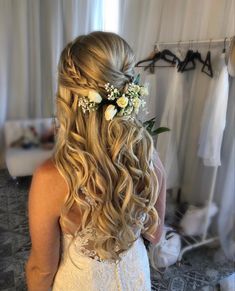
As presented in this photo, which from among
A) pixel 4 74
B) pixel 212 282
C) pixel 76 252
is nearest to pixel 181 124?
pixel 212 282

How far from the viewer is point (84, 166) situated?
2.05 feet

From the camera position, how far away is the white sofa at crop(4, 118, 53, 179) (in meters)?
1.67

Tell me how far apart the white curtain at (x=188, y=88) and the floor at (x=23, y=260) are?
0.53 feet

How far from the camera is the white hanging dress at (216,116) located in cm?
148

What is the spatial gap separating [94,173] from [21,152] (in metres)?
1.25

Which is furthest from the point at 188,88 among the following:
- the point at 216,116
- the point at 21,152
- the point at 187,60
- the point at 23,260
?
the point at 23,260

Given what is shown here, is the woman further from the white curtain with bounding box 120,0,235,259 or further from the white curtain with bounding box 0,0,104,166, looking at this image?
the white curtain with bounding box 0,0,104,166

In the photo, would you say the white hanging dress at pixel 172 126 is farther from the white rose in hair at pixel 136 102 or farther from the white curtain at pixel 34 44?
the white rose in hair at pixel 136 102

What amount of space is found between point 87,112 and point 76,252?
41 cm

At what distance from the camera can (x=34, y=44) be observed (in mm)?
2057

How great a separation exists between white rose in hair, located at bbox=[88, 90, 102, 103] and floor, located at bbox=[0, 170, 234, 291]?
1.34m

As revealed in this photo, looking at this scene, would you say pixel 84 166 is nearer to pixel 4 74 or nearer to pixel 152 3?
pixel 152 3

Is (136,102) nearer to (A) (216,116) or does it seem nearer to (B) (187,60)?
(A) (216,116)

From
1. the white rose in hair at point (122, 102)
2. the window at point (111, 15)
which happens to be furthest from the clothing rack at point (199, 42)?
the white rose in hair at point (122, 102)
